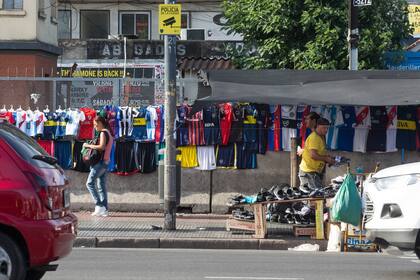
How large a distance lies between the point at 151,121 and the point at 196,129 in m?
0.89

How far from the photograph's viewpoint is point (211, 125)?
47.8 ft

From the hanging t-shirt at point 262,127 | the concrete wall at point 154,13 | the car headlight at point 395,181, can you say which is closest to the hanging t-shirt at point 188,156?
the hanging t-shirt at point 262,127

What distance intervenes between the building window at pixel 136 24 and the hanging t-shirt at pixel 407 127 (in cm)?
1951

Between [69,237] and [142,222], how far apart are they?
6255 mm

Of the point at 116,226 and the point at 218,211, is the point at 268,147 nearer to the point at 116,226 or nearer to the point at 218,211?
the point at 218,211

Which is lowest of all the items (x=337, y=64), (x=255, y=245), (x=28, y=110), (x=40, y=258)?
(x=255, y=245)

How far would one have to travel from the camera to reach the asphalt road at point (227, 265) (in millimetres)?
8867

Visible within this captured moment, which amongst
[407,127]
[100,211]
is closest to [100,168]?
[100,211]

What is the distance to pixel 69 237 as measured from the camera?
732 centimetres

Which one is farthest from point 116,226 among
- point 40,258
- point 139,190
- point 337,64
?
point 337,64

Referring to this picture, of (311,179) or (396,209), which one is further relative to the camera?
(311,179)

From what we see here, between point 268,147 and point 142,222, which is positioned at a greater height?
point 268,147

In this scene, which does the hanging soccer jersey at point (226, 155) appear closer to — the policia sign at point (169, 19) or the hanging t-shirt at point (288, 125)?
the hanging t-shirt at point (288, 125)

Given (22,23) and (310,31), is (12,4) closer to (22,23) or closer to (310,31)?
(22,23)
